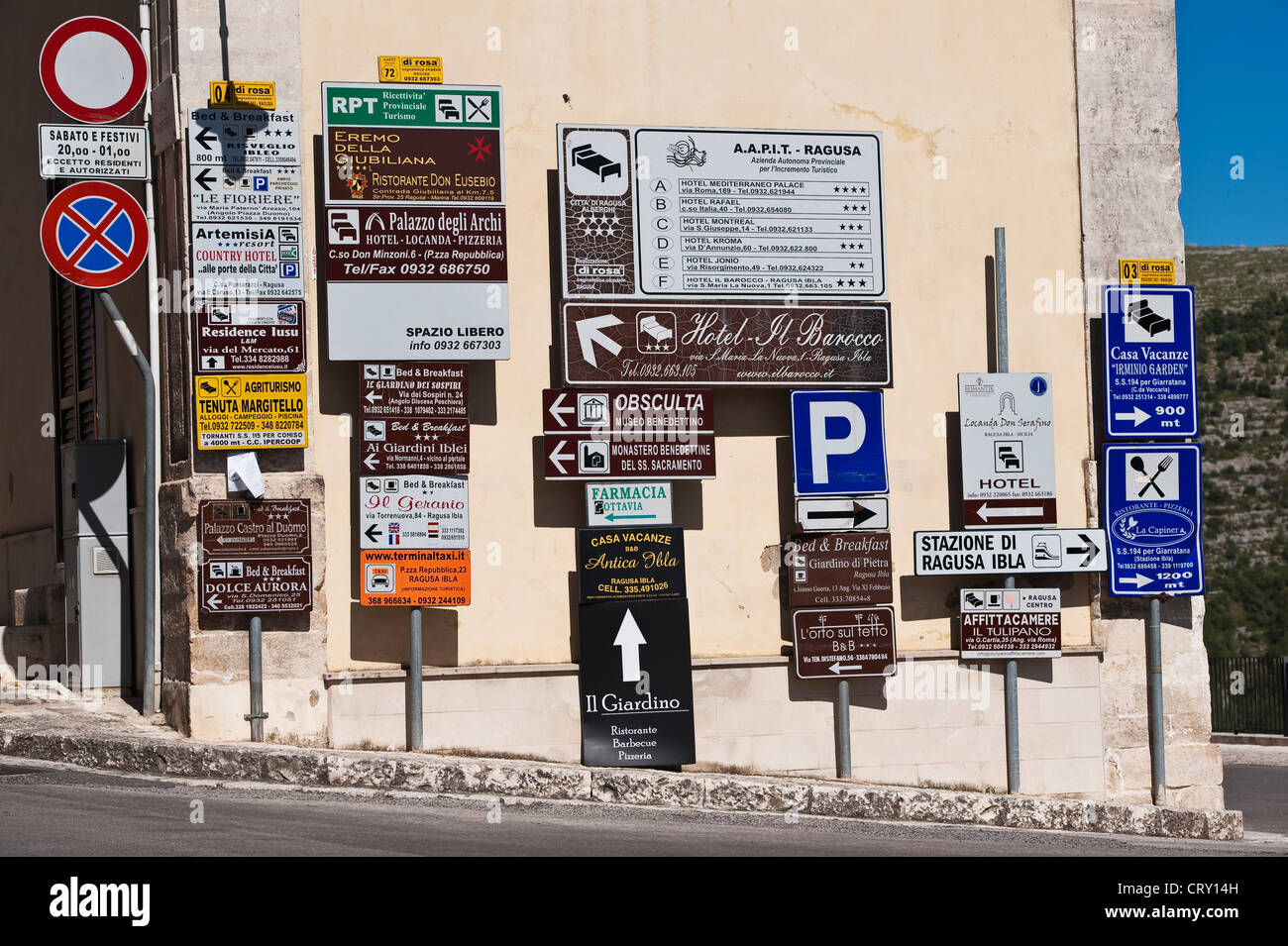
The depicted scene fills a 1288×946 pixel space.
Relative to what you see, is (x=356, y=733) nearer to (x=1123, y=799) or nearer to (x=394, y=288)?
(x=394, y=288)

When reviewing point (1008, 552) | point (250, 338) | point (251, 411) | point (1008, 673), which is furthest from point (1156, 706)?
point (250, 338)

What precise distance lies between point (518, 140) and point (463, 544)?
3.15 metres

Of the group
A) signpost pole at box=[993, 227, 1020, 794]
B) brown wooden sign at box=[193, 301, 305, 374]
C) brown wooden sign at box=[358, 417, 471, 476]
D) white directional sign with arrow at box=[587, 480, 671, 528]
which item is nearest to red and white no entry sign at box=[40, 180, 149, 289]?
brown wooden sign at box=[193, 301, 305, 374]

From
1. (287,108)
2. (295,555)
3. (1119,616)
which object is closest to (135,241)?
(287,108)

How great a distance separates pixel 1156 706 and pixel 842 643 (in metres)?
2.77

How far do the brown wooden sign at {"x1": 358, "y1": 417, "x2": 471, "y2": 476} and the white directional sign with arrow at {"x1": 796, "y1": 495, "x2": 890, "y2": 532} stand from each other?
2663 millimetres

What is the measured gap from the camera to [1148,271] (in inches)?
494

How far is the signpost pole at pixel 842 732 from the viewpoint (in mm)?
11562

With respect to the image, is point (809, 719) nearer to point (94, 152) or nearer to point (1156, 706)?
point (1156, 706)

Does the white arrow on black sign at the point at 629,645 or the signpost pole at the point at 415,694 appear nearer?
the signpost pole at the point at 415,694

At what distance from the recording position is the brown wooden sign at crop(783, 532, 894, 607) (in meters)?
11.6

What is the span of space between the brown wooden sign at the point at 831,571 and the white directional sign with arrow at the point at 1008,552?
1.50ft

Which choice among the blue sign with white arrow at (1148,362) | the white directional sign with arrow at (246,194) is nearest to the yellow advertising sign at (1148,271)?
the blue sign with white arrow at (1148,362)

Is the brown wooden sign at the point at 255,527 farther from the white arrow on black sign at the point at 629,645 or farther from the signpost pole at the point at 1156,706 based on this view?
the signpost pole at the point at 1156,706
